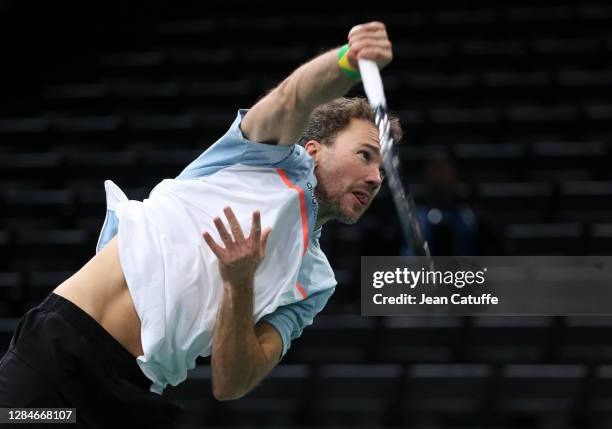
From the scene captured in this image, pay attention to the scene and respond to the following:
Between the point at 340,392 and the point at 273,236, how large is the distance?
3.27m

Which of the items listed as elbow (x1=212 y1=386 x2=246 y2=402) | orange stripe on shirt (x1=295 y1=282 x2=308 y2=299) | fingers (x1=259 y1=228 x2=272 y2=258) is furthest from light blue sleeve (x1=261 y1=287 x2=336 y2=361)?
fingers (x1=259 y1=228 x2=272 y2=258)

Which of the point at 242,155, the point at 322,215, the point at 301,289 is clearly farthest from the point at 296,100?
the point at 301,289

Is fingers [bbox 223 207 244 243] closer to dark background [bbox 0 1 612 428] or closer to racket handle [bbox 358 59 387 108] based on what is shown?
racket handle [bbox 358 59 387 108]

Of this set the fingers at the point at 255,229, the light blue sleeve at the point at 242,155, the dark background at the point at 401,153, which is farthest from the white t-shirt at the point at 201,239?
the dark background at the point at 401,153

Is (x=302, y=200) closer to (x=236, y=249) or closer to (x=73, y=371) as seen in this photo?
(x=236, y=249)

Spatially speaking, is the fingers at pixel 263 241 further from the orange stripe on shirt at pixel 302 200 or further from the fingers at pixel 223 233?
the orange stripe on shirt at pixel 302 200

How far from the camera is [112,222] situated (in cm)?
299

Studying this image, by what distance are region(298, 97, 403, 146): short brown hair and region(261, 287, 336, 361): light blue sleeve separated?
18.6 inches

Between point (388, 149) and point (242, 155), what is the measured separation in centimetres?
45

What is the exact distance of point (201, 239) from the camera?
2.73 meters

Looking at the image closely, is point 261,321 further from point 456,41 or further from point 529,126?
point 456,41

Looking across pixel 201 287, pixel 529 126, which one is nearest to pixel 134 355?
pixel 201 287

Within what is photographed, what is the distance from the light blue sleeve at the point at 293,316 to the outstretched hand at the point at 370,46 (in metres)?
0.86

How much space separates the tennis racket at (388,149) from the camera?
240 cm
